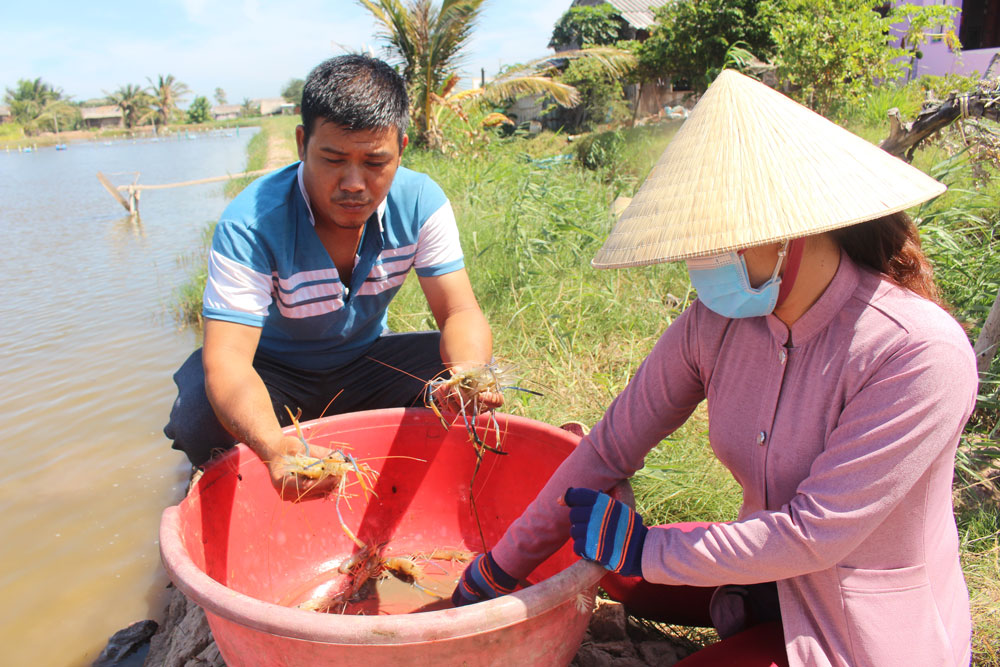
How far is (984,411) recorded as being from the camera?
253cm

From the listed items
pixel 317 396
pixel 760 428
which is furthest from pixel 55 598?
pixel 760 428

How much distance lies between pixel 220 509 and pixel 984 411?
8.82 feet

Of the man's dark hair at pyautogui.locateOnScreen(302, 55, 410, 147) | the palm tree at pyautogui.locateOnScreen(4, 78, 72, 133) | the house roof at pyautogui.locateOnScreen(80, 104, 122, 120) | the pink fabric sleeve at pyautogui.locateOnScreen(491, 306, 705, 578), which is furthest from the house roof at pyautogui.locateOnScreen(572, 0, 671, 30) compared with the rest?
the house roof at pyautogui.locateOnScreen(80, 104, 122, 120)

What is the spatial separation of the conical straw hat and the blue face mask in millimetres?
94

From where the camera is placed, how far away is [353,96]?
195cm

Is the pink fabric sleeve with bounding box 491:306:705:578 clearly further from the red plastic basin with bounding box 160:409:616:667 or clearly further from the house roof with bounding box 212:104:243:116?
the house roof with bounding box 212:104:243:116

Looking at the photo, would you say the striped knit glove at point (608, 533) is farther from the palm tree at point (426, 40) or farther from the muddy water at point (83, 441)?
the palm tree at point (426, 40)

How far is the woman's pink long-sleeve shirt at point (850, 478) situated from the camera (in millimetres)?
1119

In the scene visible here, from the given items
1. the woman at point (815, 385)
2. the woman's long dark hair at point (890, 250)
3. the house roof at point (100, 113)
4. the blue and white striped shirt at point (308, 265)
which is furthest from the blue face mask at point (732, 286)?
the house roof at point (100, 113)

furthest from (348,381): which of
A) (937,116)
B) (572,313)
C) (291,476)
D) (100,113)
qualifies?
(100,113)

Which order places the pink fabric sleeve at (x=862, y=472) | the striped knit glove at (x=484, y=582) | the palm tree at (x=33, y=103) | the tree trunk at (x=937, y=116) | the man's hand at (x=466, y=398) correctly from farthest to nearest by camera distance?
the palm tree at (x=33, y=103) → the tree trunk at (x=937, y=116) → the man's hand at (x=466, y=398) → the striped knit glove at (x=484, y=582) → the pink fabric sleeve at (x=862, y=472)

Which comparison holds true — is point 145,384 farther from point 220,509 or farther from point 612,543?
point 612,543

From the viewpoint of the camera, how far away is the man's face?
198 cm

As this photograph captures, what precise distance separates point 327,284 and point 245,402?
1.89 ft
